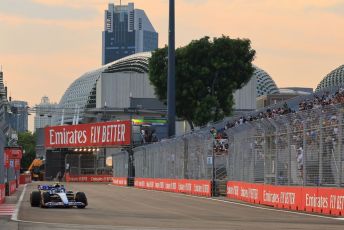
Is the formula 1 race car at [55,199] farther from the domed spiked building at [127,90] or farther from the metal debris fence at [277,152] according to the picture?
the domed spiked building at [127,90]

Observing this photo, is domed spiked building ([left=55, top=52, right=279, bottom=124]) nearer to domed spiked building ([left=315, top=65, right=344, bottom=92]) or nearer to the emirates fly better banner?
domed spiked building ([left=315, top=65, right=344, bottom=92])

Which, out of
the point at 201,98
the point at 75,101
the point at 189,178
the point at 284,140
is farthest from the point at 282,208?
the point at 75,101

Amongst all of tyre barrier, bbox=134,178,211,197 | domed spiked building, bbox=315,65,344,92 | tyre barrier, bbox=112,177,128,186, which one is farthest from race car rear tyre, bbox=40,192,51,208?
domed spiked building, bbox=315,65,344,92

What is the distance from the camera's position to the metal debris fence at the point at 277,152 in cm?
2370

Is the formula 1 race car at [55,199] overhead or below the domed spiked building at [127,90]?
below

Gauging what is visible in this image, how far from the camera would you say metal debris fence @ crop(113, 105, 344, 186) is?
23.7 metres

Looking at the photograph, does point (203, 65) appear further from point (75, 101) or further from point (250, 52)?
point (75, 101)

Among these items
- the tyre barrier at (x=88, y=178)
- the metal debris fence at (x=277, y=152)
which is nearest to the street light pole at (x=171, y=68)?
the metal debris fence at (x=277, y=152)

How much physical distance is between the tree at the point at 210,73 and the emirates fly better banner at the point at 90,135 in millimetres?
4877

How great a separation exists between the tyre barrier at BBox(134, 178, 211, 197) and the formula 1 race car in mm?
13657

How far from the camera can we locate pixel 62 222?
61.2 ft

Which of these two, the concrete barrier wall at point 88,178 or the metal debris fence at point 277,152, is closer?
the metal debris fence at point 277,152

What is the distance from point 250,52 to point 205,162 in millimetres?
34692

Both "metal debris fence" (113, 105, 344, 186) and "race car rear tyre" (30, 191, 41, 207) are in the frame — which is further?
"race car rear tyre" (30, 191, 41, 207)
